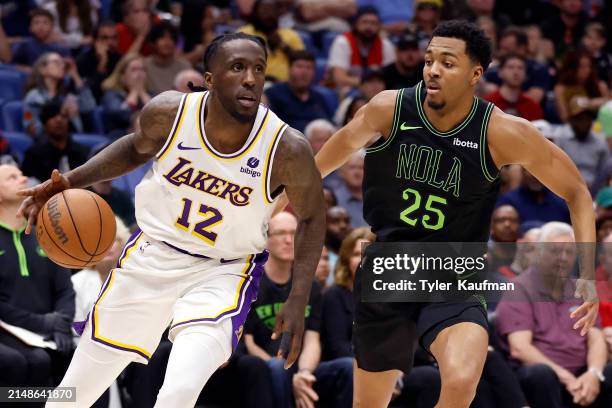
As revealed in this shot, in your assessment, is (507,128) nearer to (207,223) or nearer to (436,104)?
(436,104)

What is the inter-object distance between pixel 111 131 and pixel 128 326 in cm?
506

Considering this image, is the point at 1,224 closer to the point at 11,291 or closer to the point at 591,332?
the point at 11,291

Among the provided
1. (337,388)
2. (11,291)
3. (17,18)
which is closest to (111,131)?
(17,18)

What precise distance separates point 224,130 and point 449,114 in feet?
3.65

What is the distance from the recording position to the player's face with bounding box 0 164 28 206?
22.0 feet

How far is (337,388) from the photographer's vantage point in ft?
22.5

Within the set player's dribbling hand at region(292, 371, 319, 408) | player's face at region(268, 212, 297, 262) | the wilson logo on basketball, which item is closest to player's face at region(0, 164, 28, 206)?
player's face at region(268, 212, 297, 262)

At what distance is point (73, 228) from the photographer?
489 cm

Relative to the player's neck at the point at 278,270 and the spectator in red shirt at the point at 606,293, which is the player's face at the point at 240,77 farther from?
the spectator in red shirt at the point at 606,293

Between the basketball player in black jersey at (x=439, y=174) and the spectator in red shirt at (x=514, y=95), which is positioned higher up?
the spectator in red shirt at (x=514, y=95)

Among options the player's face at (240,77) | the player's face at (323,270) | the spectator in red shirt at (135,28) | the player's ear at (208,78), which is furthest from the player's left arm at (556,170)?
the spectator in red shirt at (135,28)

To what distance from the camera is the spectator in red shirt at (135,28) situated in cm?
1061

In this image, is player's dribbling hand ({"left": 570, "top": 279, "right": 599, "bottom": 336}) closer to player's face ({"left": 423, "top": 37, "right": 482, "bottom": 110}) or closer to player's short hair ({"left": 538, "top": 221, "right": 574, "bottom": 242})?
player's face ({"left": 423, "top": 37, "right": 482, "bottom": 110})

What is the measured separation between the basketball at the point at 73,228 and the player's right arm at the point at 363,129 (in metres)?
1.15
